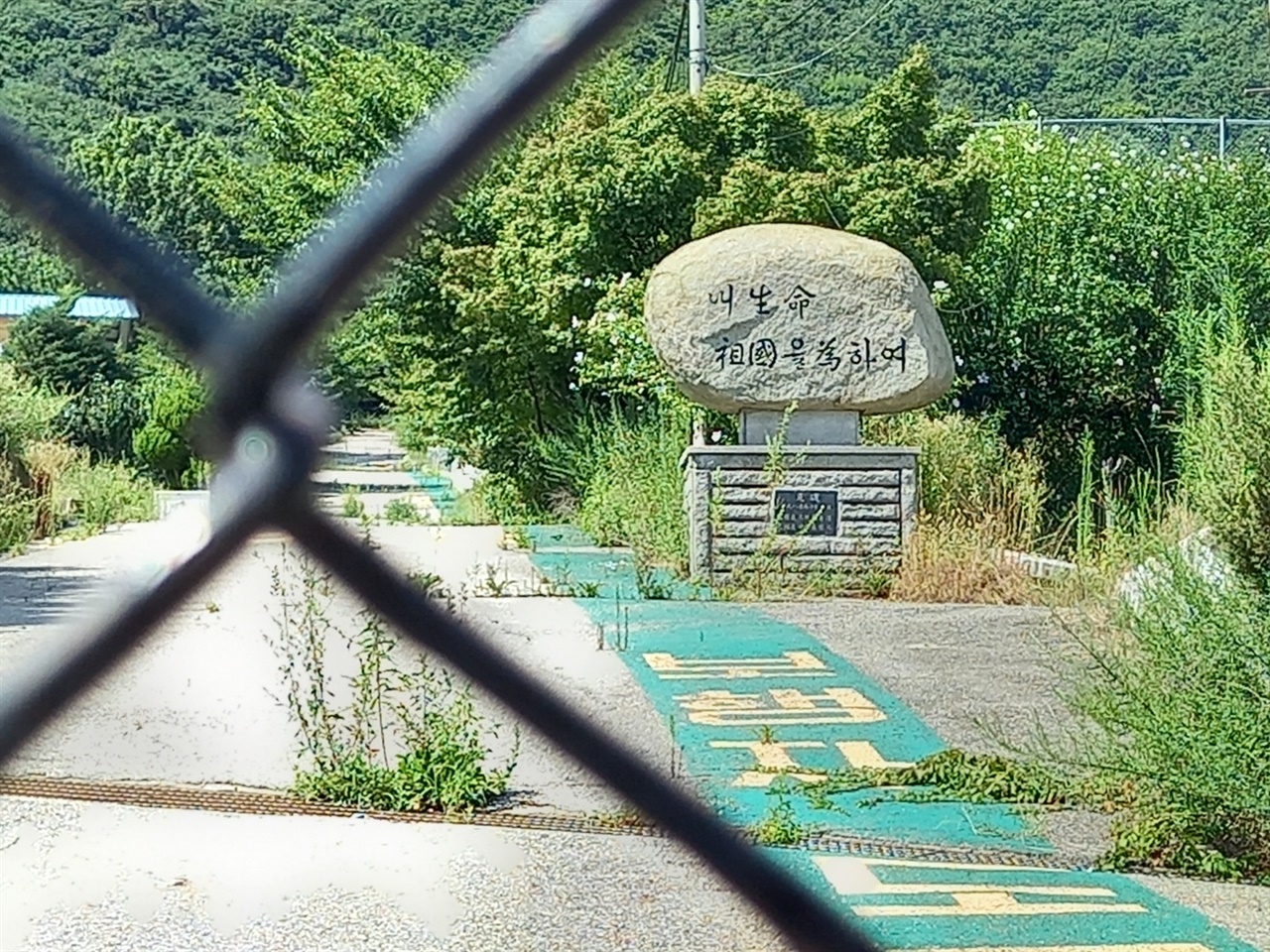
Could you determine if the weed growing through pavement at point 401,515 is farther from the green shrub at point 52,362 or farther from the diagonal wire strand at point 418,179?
the diagonal wire strand at point 418,179

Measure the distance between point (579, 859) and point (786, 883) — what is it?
361 cm

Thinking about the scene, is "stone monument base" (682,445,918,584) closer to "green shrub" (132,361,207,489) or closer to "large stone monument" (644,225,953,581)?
"large stone monument" (644,225,953,581)

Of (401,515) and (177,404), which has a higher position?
(177,404)

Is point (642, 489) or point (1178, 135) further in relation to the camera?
point (1178, 135)

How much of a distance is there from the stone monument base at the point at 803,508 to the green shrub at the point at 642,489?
2.10ft

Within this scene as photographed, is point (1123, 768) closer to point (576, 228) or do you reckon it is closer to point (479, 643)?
point (479, 643)

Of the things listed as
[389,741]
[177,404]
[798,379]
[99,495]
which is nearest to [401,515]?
[99,495]

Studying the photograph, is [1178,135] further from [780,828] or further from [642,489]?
[780,828]

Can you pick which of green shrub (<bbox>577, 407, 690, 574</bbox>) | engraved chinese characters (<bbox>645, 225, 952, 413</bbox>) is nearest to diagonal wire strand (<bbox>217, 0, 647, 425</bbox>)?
engraved chinese characters (<bbox>645, 225, 952, 413</bbox>)

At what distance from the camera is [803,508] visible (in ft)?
36.2

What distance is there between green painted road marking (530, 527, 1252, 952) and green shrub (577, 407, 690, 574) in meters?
2.07

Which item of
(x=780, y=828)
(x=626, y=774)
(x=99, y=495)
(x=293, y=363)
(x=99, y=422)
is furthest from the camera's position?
(x=99, y=422)

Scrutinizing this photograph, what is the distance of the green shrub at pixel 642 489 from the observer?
1220cm

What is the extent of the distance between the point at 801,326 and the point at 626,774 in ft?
31.8
